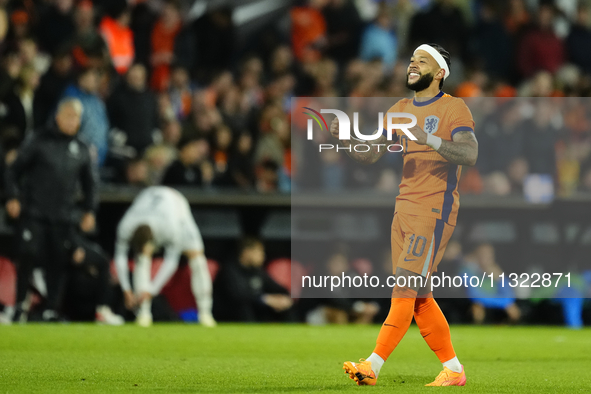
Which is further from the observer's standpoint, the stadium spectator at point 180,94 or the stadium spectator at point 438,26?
the stadium spectator at point 438,26

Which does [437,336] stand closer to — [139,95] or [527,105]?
[139,95]

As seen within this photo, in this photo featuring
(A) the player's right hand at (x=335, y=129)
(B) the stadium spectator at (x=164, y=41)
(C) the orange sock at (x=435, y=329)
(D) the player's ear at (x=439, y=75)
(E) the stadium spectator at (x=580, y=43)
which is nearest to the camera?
(A) the player's right hand at (x=335, y=129)

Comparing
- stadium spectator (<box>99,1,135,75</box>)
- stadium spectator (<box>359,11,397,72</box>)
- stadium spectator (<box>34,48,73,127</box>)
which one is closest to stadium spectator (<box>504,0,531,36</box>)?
stadium spectator (<box>359,11,397,72</box>)

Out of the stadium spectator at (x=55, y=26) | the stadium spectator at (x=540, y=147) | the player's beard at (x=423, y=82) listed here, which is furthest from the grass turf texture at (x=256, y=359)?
the stadium spectator at (x=55, y=26)

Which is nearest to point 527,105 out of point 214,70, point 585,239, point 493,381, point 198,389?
point 585,239

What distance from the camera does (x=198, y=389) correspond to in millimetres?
5992

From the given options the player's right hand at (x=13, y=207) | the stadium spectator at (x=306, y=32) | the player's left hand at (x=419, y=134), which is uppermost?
the stadium spectator at (x=306, y=32)

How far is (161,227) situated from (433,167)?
7.29 m

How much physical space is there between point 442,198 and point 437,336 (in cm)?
90

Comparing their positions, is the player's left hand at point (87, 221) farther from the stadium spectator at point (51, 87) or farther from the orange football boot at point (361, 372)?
the orange football boot at point (361, 372)

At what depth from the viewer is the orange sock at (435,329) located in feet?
21.1

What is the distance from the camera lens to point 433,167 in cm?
639

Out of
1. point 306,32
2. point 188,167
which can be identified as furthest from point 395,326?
point 306,32

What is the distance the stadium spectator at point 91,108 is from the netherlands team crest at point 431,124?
294 inches
